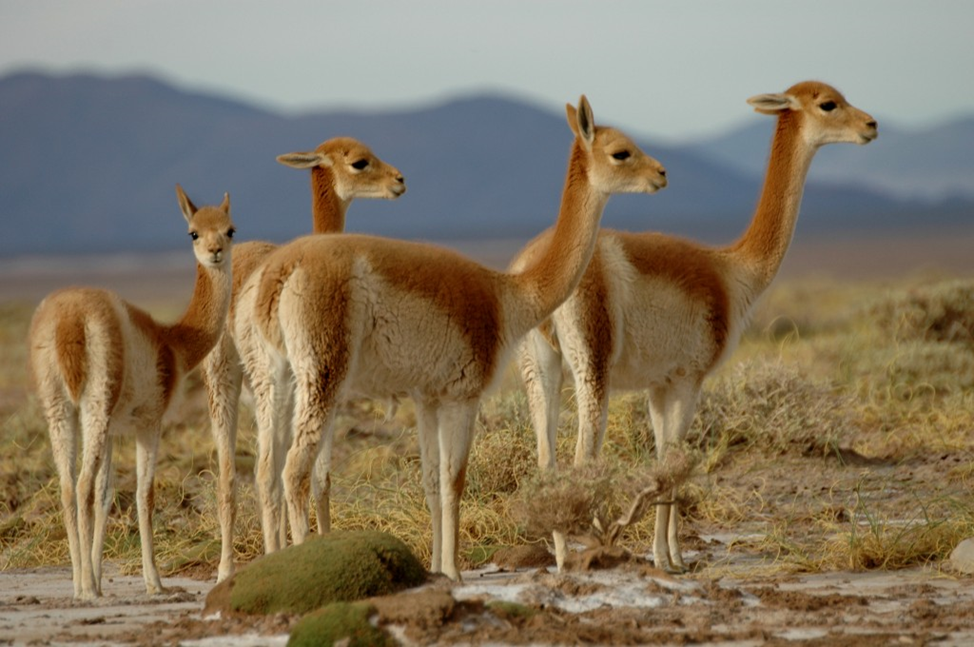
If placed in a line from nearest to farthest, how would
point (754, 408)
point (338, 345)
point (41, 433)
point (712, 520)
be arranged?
point (338, 345), point (712, 520), point (754, 408), point (41, 433)

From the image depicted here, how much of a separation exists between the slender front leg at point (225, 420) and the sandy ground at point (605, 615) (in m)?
0.69

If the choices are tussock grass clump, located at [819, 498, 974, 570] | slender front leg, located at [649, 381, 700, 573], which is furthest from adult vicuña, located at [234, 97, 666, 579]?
tussock grass clump, located at [819, 498, 974, 570]

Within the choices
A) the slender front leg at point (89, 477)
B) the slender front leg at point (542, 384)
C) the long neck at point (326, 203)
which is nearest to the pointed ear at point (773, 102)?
the slender front leg at point (542, 384)

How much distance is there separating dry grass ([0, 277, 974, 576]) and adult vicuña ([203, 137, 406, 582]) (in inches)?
29.0

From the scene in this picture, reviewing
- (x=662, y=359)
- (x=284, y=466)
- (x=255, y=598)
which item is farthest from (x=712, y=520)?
(x=255, y=598)

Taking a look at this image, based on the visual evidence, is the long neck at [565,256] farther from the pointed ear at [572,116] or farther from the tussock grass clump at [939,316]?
the tussock grass clump at [939,316]

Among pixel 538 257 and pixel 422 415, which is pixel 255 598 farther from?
pixel 538 257

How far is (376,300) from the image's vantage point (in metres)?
8.49

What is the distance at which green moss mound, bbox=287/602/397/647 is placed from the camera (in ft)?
22.5

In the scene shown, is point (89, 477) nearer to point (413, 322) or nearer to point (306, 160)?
point (413, 322)

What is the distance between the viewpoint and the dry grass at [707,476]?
9375 millimetres

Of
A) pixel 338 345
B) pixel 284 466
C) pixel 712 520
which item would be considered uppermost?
pixel 338 345

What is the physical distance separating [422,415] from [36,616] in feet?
8.28

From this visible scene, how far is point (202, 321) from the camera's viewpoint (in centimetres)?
952
